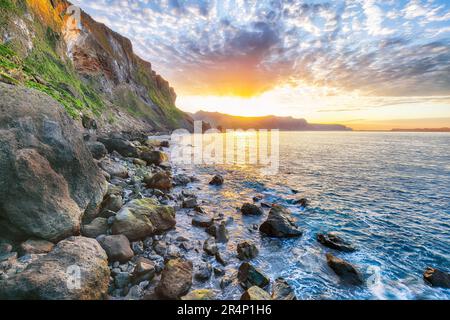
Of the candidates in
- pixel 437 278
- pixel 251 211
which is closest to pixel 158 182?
pixel 251 211

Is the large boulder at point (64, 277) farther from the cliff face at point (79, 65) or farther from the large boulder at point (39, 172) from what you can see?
the cliff face at point (79, 65)

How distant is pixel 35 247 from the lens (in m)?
5.82

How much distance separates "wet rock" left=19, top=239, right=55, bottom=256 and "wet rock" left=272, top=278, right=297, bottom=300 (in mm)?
6941

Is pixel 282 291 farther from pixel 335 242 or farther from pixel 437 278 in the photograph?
pixel 437 278

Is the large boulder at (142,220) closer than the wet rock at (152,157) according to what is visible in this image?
Yes

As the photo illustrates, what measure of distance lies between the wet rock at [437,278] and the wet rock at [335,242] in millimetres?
2561

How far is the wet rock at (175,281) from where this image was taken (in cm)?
594

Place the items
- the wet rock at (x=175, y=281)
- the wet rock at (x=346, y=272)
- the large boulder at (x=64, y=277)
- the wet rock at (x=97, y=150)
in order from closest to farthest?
1. the large boulder at (x=64, y=277)
2. the wet rock at (x=175, y=281)
3. the wet rock at (x=346, y=272)
4. the wet rock at (x=97, y=150)

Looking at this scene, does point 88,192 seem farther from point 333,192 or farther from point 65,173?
point 333,192

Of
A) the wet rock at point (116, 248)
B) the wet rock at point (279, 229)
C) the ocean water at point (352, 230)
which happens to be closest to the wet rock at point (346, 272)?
the ocean water at point (352, 230)

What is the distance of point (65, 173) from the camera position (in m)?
7.78

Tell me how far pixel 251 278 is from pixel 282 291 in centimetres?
106

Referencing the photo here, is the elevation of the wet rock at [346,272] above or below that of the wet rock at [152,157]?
below
